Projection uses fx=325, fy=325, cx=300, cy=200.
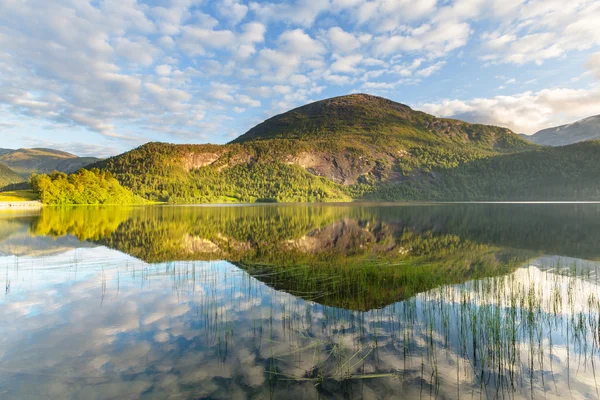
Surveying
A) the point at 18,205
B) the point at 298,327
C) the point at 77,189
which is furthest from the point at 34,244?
the point at 77,189

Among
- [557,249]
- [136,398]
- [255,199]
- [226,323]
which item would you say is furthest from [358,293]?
[255,199]

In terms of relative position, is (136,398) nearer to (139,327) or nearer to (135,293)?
(139,327)

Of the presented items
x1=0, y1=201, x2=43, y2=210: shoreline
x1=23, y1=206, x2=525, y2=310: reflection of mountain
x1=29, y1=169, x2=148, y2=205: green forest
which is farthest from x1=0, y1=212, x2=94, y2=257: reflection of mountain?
x1=29, y1=169, x2=148, y2=205: green forest

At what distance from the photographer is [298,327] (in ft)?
31.8

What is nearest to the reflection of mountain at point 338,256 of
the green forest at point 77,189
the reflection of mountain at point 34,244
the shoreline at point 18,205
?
the reflection of mountain at point 34,244

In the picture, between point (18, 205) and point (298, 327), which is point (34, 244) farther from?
point (18, 205)

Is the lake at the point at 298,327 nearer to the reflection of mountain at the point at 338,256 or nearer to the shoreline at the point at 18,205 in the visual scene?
the reflection of mountain at the point at 338,256

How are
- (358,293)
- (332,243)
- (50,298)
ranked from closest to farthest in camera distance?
(50,298) → (358,293) → (332,243)

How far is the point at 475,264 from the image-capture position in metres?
18.8

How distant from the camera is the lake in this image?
6723mm

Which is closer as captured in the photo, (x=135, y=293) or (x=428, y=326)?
(x=428, y=326)

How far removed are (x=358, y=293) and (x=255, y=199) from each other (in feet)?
572

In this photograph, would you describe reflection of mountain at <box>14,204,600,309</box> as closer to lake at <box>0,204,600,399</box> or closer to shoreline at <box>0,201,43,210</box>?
lake at <box>0,204,600,399</box>

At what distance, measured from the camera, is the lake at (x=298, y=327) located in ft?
22.1
